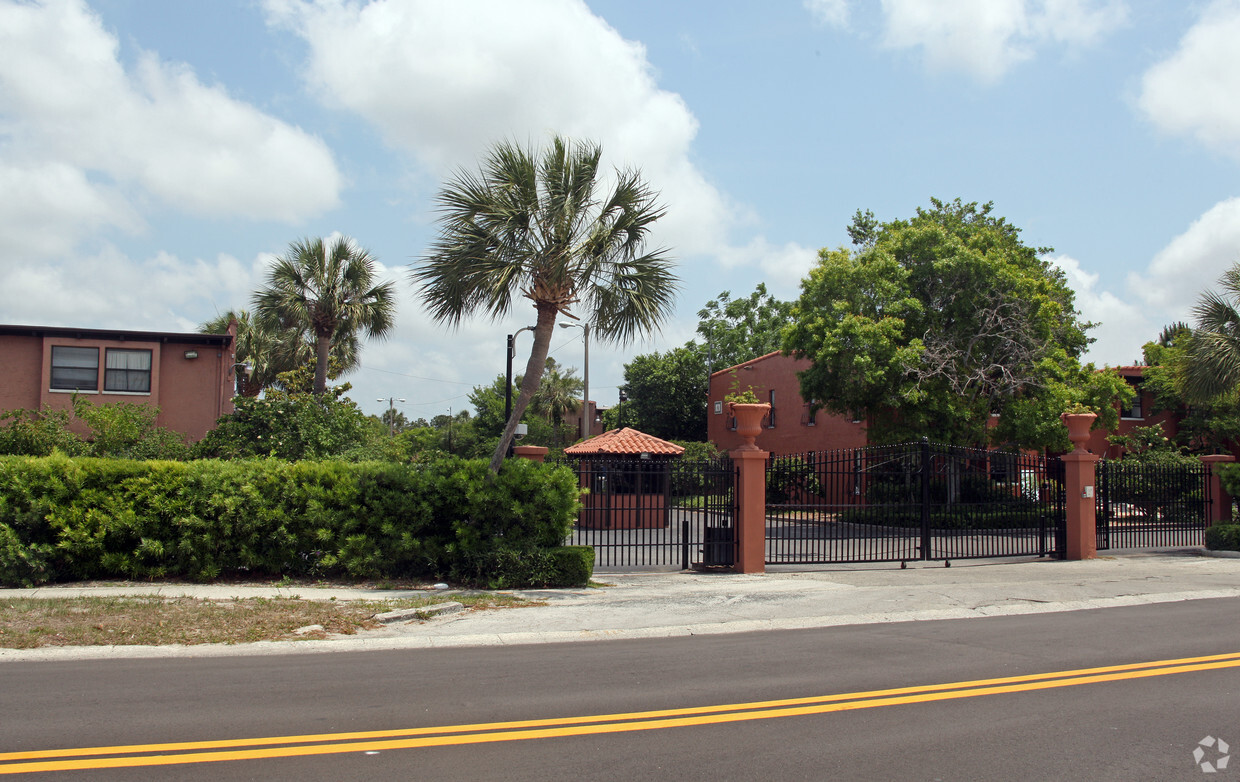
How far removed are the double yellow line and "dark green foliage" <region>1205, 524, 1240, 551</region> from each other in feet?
47.6

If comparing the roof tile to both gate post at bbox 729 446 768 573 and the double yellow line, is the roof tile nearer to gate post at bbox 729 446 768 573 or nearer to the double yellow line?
gate post at bbox 729 446 768 573


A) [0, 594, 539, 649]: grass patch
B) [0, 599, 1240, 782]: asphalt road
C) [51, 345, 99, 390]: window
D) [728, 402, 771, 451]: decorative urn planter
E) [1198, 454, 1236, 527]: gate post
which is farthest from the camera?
Answer: [51, 345, 99, 390]: window

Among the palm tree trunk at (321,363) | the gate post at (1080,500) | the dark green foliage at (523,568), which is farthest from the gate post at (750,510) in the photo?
the palm tree trunk at (321,363)

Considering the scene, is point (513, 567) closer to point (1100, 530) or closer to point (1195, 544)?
point (1100, 530)

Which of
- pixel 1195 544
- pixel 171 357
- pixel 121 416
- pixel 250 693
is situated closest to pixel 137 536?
pixel 250 693

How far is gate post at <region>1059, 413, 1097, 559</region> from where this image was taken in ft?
57.5

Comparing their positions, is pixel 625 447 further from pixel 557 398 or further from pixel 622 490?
pixel 557 398

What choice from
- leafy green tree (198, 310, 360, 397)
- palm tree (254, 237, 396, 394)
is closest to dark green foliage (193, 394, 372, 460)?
palm tree (254, 237, 396, 394)

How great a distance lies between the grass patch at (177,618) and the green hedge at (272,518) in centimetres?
149

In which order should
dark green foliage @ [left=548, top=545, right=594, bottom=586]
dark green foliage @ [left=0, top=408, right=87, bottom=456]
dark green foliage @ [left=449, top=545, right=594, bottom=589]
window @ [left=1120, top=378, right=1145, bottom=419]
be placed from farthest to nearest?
window @ [left=1120, top=378, right=1145, bottom=419], dark green foliage @ [left=0, top=408, right=87, bottom=456], dark green foliage @ [left=548, top=545, right=594, bottom=586], dark green foliage @ [left=449, top=545, right=594, bottom=589]

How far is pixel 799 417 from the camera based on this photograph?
37844mm

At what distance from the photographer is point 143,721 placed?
5781mm

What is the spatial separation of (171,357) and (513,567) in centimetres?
2012

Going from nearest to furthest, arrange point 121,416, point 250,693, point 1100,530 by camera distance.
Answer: point 250,693 → point 1100,530 → point 121,416
